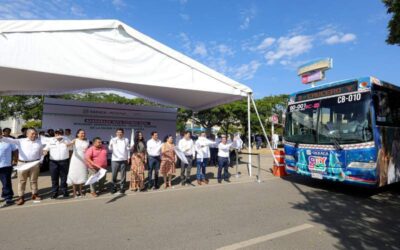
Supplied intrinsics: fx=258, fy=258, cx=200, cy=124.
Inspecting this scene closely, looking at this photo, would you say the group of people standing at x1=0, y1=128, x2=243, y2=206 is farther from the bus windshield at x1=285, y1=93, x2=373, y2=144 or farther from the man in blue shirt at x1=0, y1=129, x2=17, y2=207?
the bus windshield at x1=285, y1=93, x2=373, y2=144

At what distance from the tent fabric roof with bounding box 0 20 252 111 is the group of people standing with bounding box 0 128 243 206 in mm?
1827

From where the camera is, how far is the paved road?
12.7 ft

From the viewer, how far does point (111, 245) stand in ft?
12.3

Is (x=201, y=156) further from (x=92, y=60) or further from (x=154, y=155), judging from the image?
(x=92, y=60)

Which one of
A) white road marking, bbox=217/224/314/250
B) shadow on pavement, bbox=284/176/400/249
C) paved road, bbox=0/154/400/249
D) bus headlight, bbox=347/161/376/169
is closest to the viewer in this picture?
white road marking, bbox=217/224/314/250

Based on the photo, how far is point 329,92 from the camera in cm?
723

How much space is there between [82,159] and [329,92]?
22.7ft

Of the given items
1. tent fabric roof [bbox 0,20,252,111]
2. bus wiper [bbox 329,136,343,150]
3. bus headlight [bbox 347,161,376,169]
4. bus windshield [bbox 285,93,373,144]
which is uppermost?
tent fabric roof [bbox 0,20,252,111]

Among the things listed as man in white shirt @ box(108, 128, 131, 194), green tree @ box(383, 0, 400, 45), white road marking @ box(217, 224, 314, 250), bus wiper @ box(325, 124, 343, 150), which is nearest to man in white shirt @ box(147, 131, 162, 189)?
man in white shirt @ box(108, 128, 131, 194)

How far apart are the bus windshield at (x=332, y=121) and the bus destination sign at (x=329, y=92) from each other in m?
0.15

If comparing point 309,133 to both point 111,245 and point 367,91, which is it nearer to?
point 367,91

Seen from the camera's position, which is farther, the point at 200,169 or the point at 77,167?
the point at 200,169

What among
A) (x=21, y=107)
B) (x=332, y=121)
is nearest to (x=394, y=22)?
(x=332, y=121)

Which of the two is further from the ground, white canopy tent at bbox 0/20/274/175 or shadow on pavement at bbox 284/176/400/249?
white canopy tent at bbox 0/20/274/175
